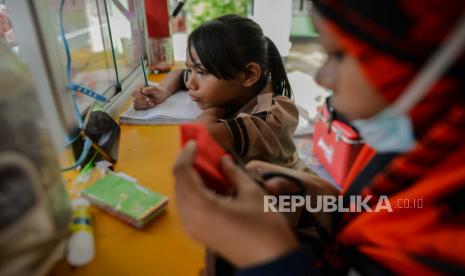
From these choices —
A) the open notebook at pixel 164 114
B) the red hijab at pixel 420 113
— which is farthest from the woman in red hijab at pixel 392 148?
the open notebook at pixel 164 114

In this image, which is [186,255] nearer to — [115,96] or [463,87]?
[463,87]

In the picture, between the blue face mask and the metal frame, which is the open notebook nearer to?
the metal frame

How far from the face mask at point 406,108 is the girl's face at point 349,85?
0.04 ft

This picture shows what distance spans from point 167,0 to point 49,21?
93cm

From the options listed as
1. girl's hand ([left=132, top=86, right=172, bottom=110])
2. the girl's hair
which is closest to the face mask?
the girl's hair

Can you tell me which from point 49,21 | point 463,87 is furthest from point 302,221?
point 49,21

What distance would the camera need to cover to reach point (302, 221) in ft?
2.17

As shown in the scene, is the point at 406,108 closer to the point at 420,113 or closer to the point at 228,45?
the point at 420,113

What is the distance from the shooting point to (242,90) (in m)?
0.93

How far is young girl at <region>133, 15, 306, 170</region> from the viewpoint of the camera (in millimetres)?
765

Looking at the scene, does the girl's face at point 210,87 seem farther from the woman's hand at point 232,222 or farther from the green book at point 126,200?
the woman's hand at point 232,222

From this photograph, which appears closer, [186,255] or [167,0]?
[186,255]

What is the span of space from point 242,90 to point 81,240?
600 mm

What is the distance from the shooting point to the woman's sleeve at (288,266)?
344 mm
